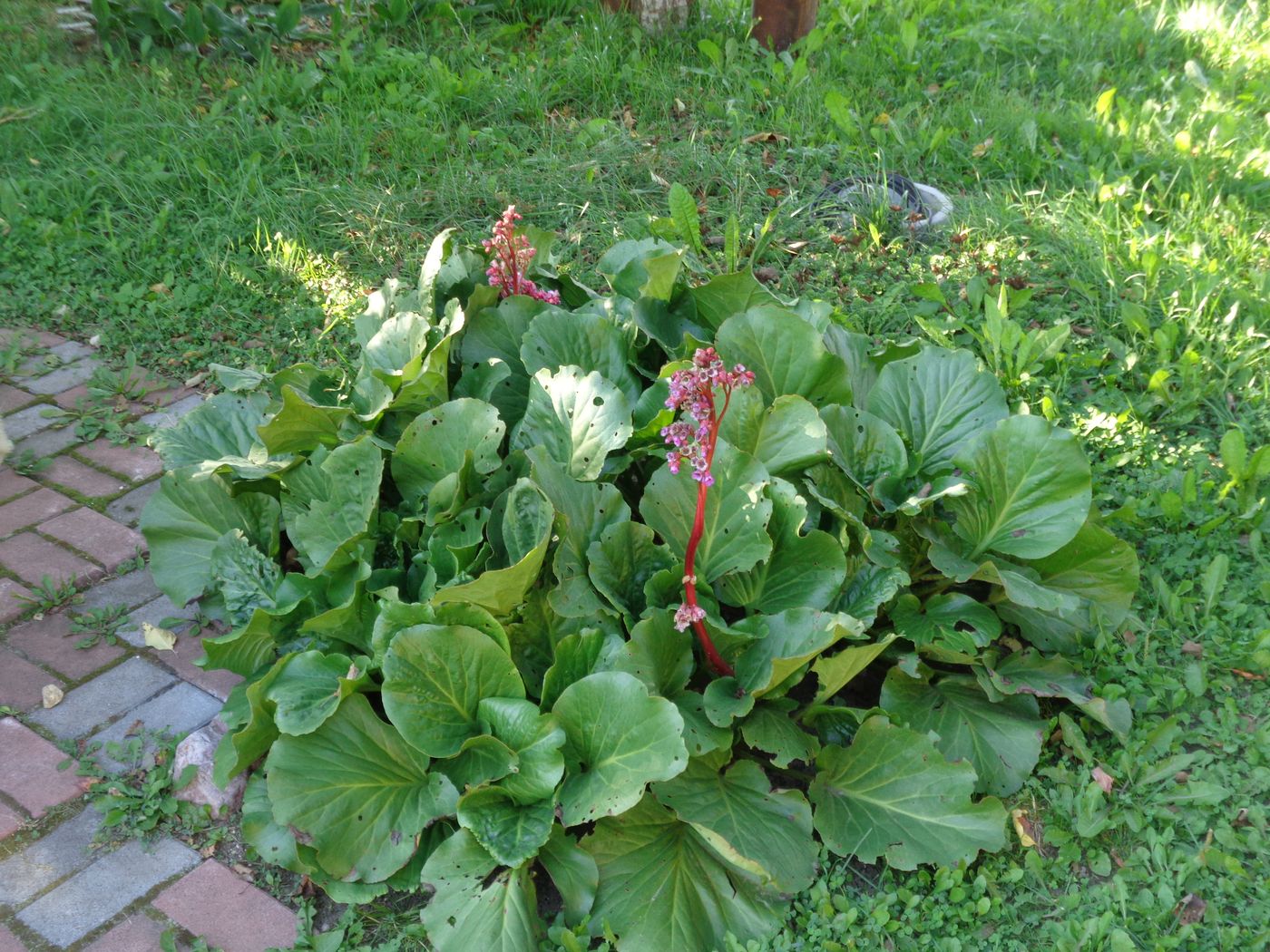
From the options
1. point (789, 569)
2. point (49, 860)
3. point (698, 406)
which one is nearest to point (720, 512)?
point (789, 569)

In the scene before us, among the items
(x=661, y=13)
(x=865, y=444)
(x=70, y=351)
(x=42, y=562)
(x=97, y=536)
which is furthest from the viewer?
(x=661, y=13)

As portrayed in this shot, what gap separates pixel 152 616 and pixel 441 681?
128 centimetres

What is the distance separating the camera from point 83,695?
284 centimetres

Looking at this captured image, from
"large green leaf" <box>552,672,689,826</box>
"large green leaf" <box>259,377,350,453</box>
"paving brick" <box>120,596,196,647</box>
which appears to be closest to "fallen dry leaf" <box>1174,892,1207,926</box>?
"large green leaf" <box>552,672,689,826</box>

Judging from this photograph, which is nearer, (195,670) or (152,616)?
(195,670)

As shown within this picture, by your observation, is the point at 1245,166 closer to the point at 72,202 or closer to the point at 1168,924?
the point at 1168,924

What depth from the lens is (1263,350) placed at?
3.54 meters

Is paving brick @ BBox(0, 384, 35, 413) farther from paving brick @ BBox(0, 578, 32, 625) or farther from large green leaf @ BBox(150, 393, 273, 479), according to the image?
large green leaf @ BBox(150, 393, 273, 479)

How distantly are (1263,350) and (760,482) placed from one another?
7.22 feet

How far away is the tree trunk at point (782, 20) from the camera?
5688mm

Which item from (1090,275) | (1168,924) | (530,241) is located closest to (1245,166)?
(1090,275)

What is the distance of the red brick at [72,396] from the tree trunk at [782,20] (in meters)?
3.93

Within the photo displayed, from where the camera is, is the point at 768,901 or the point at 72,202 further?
the point at 72,202

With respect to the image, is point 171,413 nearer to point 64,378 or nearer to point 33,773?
point 64,378
